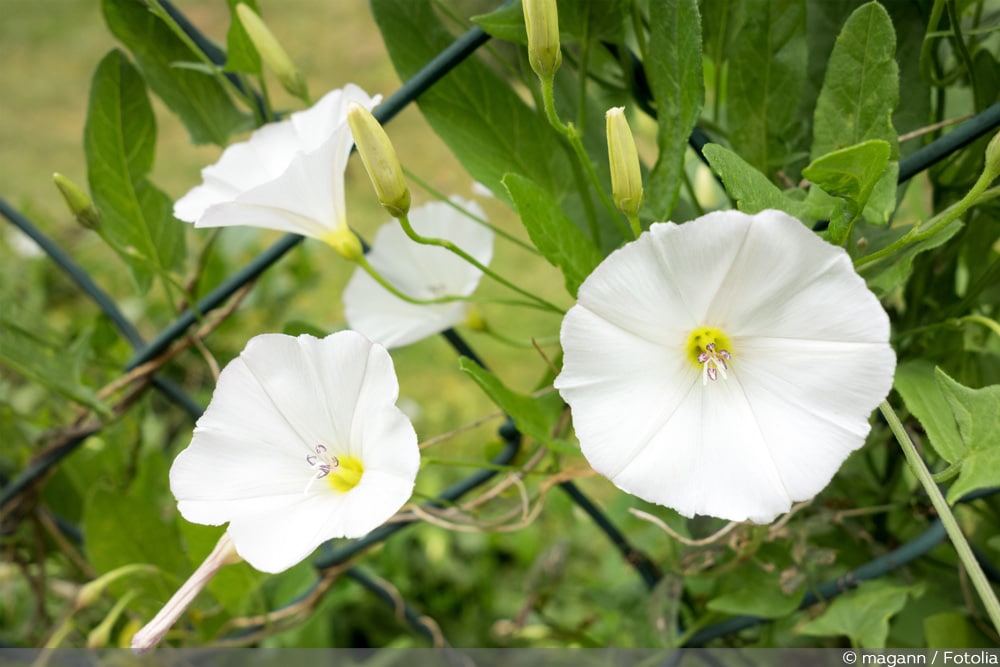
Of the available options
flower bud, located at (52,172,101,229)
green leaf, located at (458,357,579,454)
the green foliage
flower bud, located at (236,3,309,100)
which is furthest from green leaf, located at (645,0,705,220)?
flower bud, located at (52,172,101,229)

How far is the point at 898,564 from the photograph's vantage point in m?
0.51

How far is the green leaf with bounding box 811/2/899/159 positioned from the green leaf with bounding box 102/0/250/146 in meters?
0.37

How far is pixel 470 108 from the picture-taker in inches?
20.3

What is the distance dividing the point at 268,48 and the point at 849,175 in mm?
339

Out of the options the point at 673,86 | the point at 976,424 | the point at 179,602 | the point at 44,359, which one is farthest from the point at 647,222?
the point at 44,359

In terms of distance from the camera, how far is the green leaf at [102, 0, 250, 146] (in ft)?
1.81

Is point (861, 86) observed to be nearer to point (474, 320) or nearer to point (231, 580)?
point (474, 320)

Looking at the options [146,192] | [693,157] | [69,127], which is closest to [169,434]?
[146,192]

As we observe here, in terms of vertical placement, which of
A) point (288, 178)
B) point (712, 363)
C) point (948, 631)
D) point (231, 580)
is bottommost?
point (948, 631)

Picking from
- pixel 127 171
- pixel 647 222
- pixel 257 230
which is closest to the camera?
pixel 647 222

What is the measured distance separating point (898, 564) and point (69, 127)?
3439mm

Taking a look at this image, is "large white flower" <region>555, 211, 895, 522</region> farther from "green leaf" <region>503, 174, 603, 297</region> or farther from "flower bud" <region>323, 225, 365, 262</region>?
"flower bud" <region>323, 225, 365, 262</region>

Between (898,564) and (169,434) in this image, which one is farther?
(169,434)

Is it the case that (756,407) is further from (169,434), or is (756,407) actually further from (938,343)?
(169,434)
